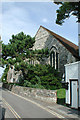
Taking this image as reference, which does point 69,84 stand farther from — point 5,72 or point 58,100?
point 5,72

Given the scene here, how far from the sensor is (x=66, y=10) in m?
14.1

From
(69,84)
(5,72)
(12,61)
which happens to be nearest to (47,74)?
(12,61)

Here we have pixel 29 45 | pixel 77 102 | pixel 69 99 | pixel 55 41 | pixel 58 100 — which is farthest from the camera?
pixel 29 45

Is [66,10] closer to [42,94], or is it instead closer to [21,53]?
[42,94]

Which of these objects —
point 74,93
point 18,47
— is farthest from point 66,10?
point 18,47

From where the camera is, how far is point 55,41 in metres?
27.8

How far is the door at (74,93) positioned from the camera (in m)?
13.5

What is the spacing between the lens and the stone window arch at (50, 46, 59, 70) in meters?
27.0

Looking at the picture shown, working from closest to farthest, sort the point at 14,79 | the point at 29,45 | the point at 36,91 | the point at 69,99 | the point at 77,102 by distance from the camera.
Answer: the point at 77,102
the point at 69,99
the point at 36,91
the point at 29,45
the point at 14,79

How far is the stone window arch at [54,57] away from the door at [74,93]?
12414 millimetres

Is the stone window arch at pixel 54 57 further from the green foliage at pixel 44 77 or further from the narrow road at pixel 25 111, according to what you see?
the narrow road at pixel 25 111

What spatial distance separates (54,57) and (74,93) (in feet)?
48.4

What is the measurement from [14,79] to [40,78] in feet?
85.4

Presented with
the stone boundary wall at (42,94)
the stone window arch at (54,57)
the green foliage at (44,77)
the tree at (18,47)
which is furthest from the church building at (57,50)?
the stone boundary wall at (42,94)
